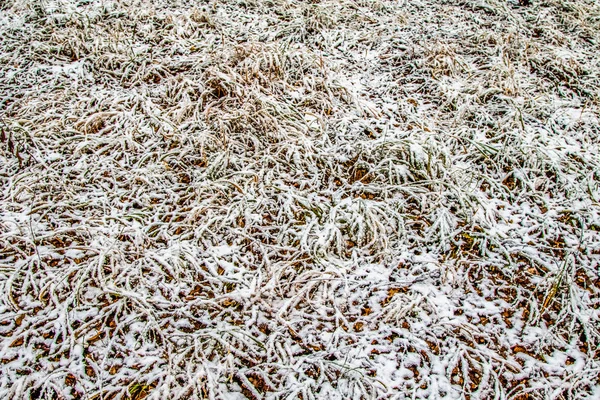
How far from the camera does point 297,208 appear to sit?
2.65m

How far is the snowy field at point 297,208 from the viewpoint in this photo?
1.96 m

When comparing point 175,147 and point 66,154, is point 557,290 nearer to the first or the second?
point 175,147

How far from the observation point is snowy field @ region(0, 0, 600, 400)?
1.96m

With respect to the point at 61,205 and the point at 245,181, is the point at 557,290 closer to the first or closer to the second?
the point at 245,181

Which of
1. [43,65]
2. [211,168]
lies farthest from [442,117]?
[43,65]

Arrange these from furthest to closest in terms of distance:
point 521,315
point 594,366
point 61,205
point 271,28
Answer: point 271,28 → point 61,205 → point 521,315 → point 594,366

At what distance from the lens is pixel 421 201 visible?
2662mm

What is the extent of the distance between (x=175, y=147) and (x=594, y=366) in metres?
2.98

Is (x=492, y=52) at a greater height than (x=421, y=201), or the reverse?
(x=492, y=52)

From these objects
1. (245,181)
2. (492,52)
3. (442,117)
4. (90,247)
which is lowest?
(90,247)

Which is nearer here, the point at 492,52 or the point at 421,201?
the point at 421,201

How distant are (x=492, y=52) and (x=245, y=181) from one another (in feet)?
9.77

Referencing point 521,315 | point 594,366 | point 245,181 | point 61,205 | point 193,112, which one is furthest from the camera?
point 193,112

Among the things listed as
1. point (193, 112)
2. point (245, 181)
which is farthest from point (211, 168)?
point (193, 112)
